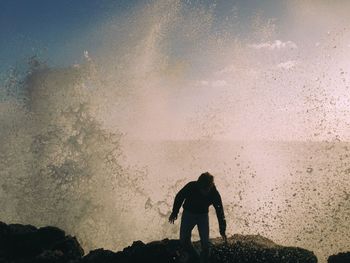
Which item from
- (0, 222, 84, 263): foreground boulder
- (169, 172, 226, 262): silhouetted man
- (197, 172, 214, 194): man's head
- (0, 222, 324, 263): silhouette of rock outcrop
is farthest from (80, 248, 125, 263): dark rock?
(197, 172, 214, 194): man's head

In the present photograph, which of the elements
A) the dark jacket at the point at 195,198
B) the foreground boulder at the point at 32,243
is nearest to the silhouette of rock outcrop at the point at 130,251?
the foreground boulder at the point at 32,243

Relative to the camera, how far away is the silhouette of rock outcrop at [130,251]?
7.94 meters

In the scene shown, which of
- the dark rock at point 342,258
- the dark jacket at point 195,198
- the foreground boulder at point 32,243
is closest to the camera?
the dark jacket at point 195,198

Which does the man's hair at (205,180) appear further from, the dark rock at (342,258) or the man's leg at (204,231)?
the dark rock at (342,258)

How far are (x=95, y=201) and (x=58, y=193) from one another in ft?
7.54

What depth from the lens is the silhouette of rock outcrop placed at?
26.1ft

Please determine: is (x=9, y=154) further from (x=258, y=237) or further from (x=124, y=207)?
(x=258, y=237)

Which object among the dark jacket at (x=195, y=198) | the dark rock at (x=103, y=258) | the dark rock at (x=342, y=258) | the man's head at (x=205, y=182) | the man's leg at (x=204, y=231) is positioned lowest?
the dark rock at (x=342, y=258)

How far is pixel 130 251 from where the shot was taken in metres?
8.17

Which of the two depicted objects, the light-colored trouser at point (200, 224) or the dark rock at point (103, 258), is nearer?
the light-colored trouser at point (200, 224)

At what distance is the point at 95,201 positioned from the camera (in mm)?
23125

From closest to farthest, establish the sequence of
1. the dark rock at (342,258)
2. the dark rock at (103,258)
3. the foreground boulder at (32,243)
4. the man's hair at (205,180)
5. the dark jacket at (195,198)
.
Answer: the man's hair at (205,180) → the dark jacket at (195,198) → the dark rock at (103,258) → the dark rock at (342,258) → the foreground boulder at (32,243)

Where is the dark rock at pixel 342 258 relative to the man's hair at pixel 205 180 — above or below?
below

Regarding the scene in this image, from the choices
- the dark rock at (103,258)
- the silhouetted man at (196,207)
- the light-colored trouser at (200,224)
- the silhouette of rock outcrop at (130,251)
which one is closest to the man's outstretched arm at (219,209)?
the silhouetted man at (196,207)
